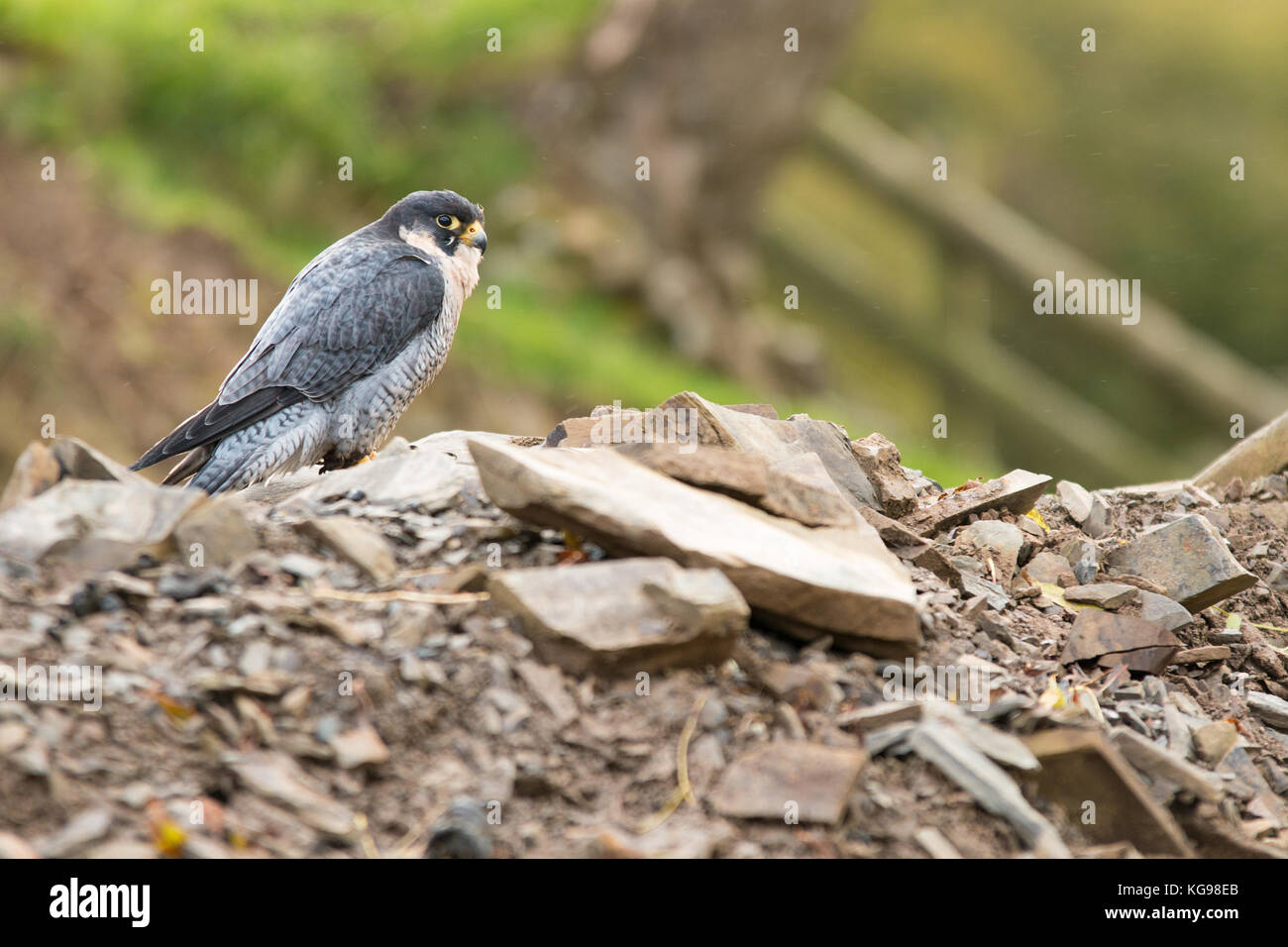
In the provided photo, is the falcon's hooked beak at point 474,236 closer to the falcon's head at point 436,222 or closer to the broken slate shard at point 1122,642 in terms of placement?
the falcon's head at point 436,222

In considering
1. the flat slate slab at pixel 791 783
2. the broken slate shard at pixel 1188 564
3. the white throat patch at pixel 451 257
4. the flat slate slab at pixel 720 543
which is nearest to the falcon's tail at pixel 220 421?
the white throat patch at pixel 451 257

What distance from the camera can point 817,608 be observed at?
8.98ft

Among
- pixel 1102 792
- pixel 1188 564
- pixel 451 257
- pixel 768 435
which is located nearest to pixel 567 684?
pixel 1102 792

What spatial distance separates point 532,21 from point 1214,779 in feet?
30.0

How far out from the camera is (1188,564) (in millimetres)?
3625

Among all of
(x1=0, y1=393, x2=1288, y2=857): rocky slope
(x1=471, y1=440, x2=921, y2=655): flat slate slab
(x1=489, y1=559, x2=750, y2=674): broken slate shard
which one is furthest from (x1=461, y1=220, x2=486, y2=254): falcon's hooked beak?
(x1=489, y1=559, x2=750, y2=674): broken slate shard

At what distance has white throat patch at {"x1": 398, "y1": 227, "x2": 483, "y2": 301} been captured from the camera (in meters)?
4.81

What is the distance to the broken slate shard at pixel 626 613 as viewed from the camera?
2.50m

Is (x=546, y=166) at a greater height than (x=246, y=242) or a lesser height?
greater

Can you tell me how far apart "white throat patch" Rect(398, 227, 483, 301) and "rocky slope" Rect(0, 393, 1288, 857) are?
5.28 ft

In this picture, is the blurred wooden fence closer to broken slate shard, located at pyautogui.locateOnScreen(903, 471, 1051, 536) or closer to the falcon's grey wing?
broken slate shard, located at pyautogui.locateOnScreen(903, 471, 1051, 536)

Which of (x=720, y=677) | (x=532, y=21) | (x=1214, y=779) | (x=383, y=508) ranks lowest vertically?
(x=1214, y=779)

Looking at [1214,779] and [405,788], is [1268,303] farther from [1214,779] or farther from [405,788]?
[405,788]

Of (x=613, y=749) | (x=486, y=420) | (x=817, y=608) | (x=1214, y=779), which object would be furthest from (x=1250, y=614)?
(x=486, y=420)
